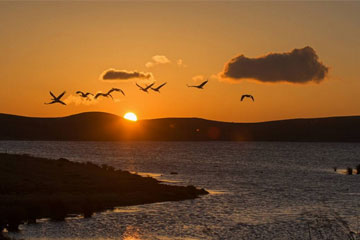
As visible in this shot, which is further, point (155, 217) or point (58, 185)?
point (58, 185)

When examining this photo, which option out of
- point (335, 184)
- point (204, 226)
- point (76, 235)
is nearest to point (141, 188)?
point (204, 226)

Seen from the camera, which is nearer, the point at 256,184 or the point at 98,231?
the point at 98,231

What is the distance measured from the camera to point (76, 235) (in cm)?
3622

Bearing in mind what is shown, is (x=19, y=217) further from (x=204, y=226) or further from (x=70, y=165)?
(x=70, y=165)

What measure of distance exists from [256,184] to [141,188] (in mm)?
25812

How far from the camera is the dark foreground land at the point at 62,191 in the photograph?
4188cm

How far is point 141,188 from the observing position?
60094mm


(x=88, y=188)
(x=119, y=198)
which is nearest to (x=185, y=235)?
(x=119, y=198)

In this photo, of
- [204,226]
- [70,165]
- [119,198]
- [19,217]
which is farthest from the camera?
[70,165]

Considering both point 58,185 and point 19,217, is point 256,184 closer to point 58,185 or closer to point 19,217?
point 58,185

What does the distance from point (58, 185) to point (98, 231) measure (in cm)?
1749

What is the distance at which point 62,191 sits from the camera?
168 feet

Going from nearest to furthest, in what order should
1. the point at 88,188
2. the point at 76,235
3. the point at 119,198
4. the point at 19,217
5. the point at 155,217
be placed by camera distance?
the point at 76,235 → the point at 19,217 → the point at 155,217 → the point at 119,198 → the point at 88,188

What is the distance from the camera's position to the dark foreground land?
41.9 metres
